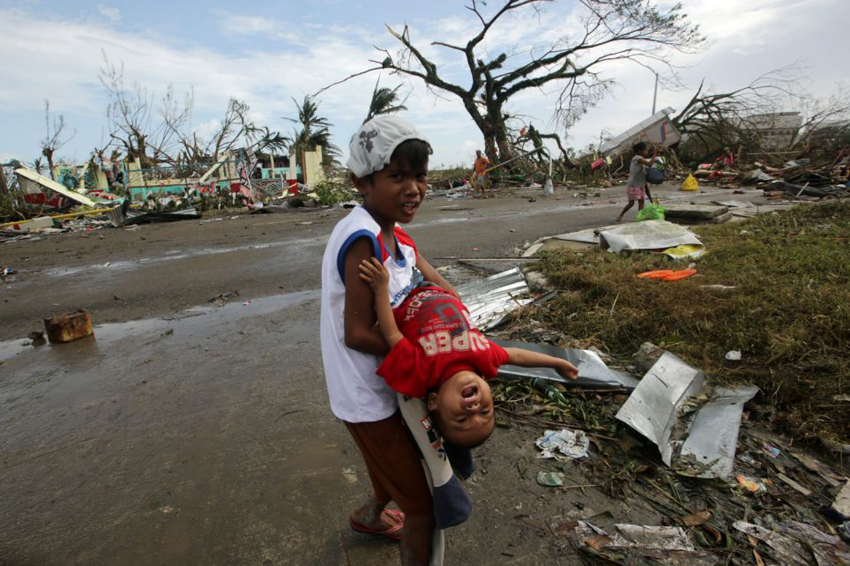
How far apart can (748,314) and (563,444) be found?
1.80 meters

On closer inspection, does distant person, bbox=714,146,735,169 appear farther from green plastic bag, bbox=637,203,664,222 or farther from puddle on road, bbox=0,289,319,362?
puddle on road, bbox=0,289,319,362

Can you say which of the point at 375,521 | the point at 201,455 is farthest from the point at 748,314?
the point at 201,455

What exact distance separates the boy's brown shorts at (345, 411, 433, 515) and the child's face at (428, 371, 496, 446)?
0.67 ft

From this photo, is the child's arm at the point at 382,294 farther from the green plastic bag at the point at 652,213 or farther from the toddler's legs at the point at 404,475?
the green plastic bag at the point at 652,213

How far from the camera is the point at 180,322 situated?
4496 mm

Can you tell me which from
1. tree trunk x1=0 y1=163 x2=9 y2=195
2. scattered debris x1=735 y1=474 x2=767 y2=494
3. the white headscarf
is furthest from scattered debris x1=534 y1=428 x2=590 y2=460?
tree trunk x1=0 y1=163 x2=9 y2=195

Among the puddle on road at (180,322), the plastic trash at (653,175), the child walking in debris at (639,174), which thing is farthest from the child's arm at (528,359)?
the plastic trash at (653,175)

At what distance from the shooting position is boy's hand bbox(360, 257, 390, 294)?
4.17 feet

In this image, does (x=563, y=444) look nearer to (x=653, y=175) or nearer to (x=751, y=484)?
(x=751, y=484)

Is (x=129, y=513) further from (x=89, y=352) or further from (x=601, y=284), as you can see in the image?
(x=601, y=284)

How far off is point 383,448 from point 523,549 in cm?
82

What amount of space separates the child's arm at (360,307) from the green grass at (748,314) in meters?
2.32

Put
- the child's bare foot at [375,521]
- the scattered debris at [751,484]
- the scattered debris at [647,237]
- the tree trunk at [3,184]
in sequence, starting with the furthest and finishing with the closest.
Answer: the tree trunk at [3,184] < the scattered debris at [647,237] < the scattered debris at [751,484] < the child's bare foot at [375,521]

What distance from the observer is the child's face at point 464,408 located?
122 centimetres
